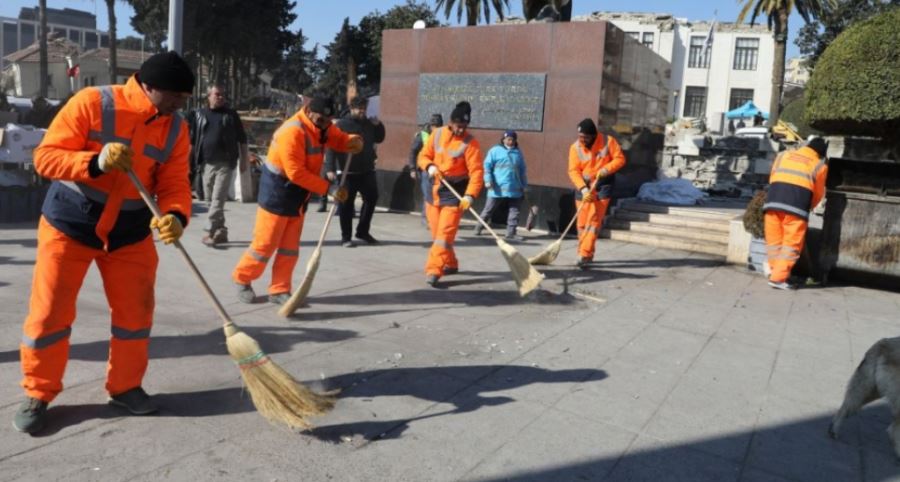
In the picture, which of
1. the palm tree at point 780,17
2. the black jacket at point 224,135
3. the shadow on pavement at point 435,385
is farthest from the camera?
the palm tree at point 780,17

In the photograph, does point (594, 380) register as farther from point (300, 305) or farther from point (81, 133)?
point (81, 133)

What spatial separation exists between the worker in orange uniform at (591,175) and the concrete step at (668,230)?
2.31 metres

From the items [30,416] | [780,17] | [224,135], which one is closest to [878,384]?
[30,416]

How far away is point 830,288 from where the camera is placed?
8172 mm

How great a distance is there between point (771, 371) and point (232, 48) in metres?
36.2

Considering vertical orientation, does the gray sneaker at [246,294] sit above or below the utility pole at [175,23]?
below

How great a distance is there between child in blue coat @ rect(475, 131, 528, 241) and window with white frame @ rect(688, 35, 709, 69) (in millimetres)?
47458

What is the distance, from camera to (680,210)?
11.1 metres

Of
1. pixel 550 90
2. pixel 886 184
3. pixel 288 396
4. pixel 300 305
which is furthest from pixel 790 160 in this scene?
pixel 288 396

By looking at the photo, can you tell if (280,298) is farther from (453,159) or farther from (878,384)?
(878,384)

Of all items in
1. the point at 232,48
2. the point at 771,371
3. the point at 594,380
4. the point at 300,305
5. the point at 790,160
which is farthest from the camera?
the point at 232,48

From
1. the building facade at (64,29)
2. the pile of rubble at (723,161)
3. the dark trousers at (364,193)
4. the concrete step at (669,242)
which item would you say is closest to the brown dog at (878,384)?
the concrete step at (669,242)

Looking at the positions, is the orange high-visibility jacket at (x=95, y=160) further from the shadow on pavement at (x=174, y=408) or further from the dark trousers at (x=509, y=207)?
the dark trousers at (x=509, y=207)

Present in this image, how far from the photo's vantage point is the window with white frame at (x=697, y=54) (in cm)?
5278
